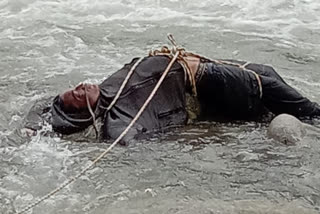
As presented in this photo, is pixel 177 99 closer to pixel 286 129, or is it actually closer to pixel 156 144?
pixel 156 144

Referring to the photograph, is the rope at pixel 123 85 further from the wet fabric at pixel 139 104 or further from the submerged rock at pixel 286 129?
the submerged rock at pixel 286 129

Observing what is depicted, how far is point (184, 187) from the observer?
518 centimetres

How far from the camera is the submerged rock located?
592 cm

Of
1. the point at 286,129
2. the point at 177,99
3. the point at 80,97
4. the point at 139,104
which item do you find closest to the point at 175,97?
the point at 177,99

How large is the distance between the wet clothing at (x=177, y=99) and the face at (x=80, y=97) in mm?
55

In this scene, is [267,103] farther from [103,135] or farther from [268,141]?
[103,135]

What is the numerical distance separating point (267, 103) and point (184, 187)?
4.95 feet

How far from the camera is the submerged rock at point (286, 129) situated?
5922 millimetres

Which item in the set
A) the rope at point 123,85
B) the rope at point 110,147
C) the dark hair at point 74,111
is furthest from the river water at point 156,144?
the rope at point 123,85

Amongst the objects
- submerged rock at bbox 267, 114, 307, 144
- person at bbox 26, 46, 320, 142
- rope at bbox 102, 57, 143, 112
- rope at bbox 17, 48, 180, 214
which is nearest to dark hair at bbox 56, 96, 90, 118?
person at bbox 26, 46, 320, 142

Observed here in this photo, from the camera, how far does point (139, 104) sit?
5.96m

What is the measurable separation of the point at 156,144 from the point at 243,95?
0.90m

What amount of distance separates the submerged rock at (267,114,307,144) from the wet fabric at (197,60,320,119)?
231 millimetres

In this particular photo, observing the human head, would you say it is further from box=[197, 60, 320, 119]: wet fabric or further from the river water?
box=[197, 60, 320, 119]: wet fabric
